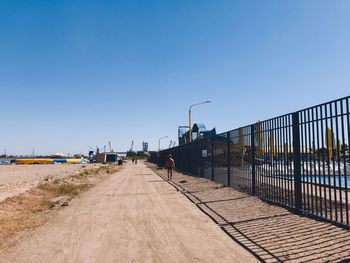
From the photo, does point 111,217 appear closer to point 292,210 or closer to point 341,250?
point 292,210

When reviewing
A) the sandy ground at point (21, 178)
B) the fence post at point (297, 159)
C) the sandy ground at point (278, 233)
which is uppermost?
the fence post at point (297, 159)

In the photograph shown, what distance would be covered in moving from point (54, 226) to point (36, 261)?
312 cm

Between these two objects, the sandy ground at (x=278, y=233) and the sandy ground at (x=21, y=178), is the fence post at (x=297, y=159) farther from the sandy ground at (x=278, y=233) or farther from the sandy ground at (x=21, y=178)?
the sandy ground at (x=21, y=178)

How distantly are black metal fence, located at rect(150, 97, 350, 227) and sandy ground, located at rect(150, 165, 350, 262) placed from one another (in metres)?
0.52

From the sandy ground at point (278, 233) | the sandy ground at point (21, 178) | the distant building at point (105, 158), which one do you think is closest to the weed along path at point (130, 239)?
the sandy ground at point (278, 233)

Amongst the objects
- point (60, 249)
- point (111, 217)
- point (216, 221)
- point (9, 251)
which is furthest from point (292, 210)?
point (9, 251)

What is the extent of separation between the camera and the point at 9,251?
21.5 ft

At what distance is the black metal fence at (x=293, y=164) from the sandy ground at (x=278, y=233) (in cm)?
52

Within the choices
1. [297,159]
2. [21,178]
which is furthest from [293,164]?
[21,178]

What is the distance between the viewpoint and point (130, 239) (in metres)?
7.28

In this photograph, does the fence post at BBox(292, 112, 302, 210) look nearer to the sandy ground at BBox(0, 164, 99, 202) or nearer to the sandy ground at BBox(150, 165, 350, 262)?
the sandy ground at BBox(150, 165, 350, 262)

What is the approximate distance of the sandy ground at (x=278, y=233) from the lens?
5.83 m

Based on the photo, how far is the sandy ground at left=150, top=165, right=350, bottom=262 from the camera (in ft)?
19.1

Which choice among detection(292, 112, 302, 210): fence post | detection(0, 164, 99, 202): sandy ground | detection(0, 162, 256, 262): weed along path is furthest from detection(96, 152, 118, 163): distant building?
detection(292, 112, 302, 210): fence post
